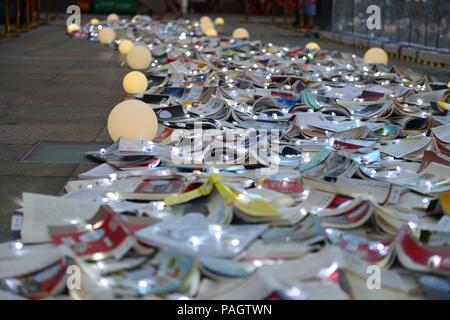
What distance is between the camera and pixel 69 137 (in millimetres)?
5184

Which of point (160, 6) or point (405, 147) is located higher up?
point (160, 6)

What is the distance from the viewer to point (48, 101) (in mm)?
6785

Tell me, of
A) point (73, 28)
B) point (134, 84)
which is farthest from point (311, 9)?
point (134, 84)

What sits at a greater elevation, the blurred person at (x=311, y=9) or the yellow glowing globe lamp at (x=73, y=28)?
the blurred person at (x=311, y=9)

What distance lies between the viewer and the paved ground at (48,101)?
13.4 feet

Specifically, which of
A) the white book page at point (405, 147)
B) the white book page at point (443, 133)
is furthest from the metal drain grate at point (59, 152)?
the white book page at point (443, 133)

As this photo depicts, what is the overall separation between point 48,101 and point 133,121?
7.91 feet

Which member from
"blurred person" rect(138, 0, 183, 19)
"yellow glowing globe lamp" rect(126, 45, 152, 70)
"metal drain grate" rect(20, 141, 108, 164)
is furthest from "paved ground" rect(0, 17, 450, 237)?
"blurred person" rect(138, 0, 183, 19)

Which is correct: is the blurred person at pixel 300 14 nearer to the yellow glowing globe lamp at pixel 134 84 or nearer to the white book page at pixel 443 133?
the yellow glowing globe lamp at pixel 134 84

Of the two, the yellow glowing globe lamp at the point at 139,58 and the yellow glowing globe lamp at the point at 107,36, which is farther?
the yellow glowing globe lamp at the point at 107,36

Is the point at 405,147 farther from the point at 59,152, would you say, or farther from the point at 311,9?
the point at 311,9

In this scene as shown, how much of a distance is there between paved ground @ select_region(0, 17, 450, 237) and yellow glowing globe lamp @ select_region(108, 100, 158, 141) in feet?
1.35

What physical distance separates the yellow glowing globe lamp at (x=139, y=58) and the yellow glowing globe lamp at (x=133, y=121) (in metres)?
4.36
